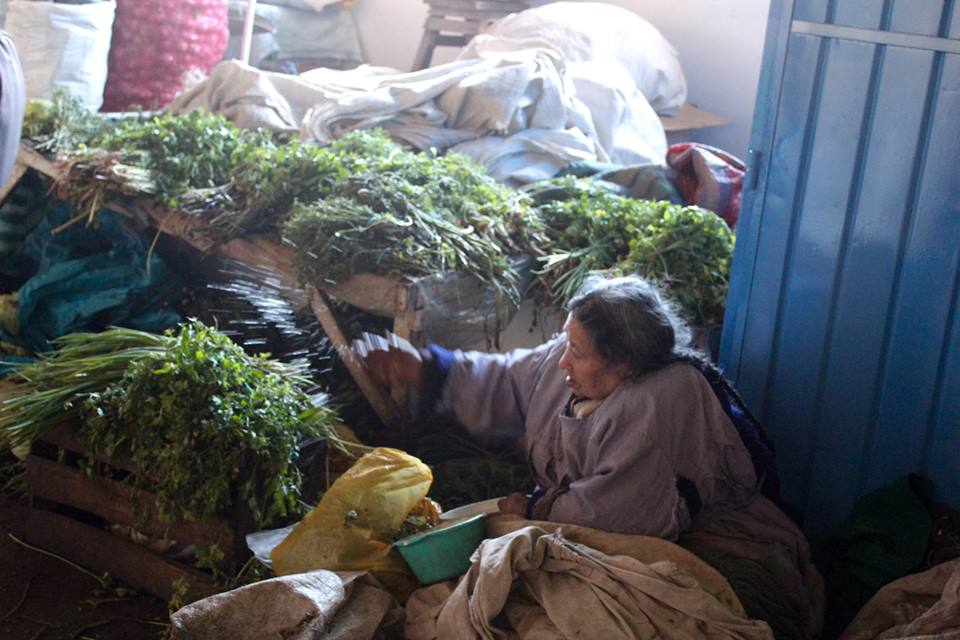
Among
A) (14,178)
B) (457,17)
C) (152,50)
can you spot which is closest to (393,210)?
(14,178)

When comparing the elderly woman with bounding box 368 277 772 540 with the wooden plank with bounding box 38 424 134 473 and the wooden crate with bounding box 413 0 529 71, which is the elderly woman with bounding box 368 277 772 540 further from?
the wooden crate with bounding box 413 0 529 71

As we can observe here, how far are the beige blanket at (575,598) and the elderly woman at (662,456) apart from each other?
16 cm

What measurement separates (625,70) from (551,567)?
490 cm

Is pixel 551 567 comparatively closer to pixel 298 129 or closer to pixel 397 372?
pixel 397 372

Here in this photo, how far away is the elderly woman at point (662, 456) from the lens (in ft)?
9.82

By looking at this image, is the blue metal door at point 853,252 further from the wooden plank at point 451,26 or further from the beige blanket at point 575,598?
the wooden plank at point 451,26

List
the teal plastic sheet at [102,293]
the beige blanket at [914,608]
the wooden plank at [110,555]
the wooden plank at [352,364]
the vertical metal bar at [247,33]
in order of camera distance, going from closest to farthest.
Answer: the beige blanket at [914,608] < the wooden plank at [110,555] < the wooden plank at [352,364] < the teal plastic sheet at [102,293] < the vertical metal bar at [247,33]

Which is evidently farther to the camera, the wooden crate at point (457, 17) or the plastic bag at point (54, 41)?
the wooden crate at point (457, 17)

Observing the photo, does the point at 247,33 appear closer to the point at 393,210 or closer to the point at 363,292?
the point at 393,210

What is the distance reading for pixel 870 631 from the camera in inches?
115

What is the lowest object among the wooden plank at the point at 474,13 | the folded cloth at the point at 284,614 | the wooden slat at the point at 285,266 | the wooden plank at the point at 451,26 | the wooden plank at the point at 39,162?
the folded cloth at the point at 284,614

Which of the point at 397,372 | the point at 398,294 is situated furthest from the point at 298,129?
the point at 397,372

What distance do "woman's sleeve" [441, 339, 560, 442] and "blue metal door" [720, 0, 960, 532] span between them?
732mm

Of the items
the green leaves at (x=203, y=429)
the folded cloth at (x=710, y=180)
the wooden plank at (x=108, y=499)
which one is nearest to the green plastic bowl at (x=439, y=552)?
the green leaves at (x=203, y=429)
